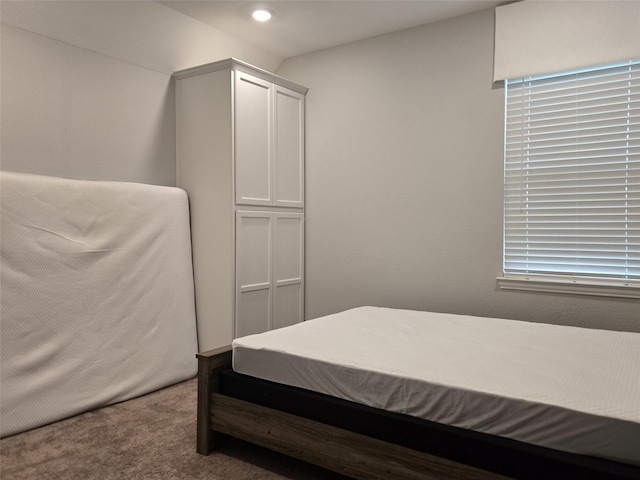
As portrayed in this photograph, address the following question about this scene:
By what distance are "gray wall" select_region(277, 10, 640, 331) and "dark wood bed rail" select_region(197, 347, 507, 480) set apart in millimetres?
1618

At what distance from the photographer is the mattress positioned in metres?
1.50

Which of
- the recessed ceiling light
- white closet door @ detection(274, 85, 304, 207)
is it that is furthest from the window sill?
the recessed ceiling light

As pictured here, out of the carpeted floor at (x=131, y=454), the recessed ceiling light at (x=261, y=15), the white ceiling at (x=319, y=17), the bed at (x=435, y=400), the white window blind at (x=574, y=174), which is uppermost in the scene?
the white ceiling at (x=319, y=17)

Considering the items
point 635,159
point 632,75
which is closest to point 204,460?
point 635,159

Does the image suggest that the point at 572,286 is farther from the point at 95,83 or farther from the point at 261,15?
the point at 95,83

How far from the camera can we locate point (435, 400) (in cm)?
172

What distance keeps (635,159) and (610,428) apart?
1866mm

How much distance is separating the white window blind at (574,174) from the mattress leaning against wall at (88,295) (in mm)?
2191

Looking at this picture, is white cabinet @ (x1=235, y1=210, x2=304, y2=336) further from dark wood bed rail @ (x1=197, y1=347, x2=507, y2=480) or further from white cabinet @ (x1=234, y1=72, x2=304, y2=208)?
dark wood bed rail @ (x1=197, y1=347, x2=507, y2=480)

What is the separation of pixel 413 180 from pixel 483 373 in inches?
74.4

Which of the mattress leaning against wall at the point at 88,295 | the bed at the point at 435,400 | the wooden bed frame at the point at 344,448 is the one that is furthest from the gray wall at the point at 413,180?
the wooden bed frame at the point at 344,448

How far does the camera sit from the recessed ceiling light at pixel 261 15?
3.17 metres

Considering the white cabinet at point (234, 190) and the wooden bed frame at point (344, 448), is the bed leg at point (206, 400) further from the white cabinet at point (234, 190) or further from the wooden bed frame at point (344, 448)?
the white cabinet at point (234, 190)

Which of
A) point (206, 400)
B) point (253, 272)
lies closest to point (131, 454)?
point (206, 400)
